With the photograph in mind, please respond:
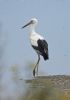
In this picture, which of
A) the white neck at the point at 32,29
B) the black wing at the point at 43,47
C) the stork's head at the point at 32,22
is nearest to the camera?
the black wing at the point at 43,47

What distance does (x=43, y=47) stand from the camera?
13688mm

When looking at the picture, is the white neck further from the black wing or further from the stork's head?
the black wing

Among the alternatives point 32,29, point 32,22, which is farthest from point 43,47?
point 32,22

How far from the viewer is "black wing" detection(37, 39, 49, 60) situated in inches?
533

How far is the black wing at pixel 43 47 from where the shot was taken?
13.5m

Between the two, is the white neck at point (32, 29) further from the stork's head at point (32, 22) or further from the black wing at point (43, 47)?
the black wing at point (43, 47)

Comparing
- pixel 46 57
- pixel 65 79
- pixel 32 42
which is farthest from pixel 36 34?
pixel 65 79

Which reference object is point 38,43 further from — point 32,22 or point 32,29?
point 32,22

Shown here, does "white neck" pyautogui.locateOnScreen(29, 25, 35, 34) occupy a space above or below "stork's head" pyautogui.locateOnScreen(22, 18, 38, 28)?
below

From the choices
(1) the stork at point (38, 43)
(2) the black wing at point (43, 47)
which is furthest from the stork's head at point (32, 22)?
(2) the black wing at point (43, 47)

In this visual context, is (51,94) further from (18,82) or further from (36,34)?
(36,34)

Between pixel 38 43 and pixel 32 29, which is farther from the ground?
pixel 32 29

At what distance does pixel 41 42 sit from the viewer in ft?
45.2

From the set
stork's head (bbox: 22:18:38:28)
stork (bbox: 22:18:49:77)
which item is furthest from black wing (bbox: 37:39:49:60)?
stork's head (bbox: 22:18:38:28)
